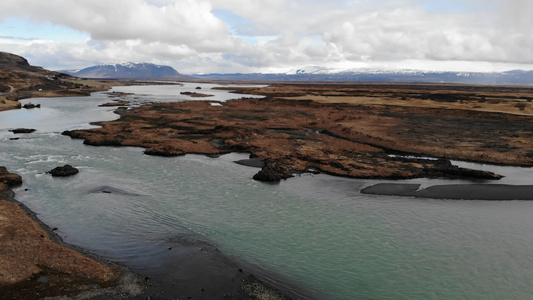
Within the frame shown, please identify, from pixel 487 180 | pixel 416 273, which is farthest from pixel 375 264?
pixel 487 180

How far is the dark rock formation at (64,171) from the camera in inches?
1237

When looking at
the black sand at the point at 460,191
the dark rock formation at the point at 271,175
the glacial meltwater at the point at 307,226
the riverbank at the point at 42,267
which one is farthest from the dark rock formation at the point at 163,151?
the black sand at the point at 460,191

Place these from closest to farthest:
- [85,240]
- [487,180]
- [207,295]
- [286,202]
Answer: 1. [207,295]
2. [85,240]
3. [286,202]
4. [487,180]

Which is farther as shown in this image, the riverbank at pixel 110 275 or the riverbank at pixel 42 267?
the riverbank at pixel 110 275

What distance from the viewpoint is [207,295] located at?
15.1 m

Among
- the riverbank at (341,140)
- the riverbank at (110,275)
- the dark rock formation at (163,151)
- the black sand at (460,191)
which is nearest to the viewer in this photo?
the riverbank at (110,275)

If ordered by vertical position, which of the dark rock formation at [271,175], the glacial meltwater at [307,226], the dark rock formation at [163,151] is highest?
the dark rock formation at [163,151]

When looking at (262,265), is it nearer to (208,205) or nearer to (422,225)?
(208,205)

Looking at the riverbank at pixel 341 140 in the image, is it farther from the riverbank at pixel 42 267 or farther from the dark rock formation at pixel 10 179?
the riverbank at pixel 42 267

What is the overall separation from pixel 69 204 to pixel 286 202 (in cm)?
1637

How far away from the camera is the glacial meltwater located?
17359mm

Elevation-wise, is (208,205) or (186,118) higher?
(186,118)

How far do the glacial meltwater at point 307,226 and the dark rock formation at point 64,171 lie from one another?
663 mm

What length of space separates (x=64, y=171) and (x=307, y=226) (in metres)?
23.5
